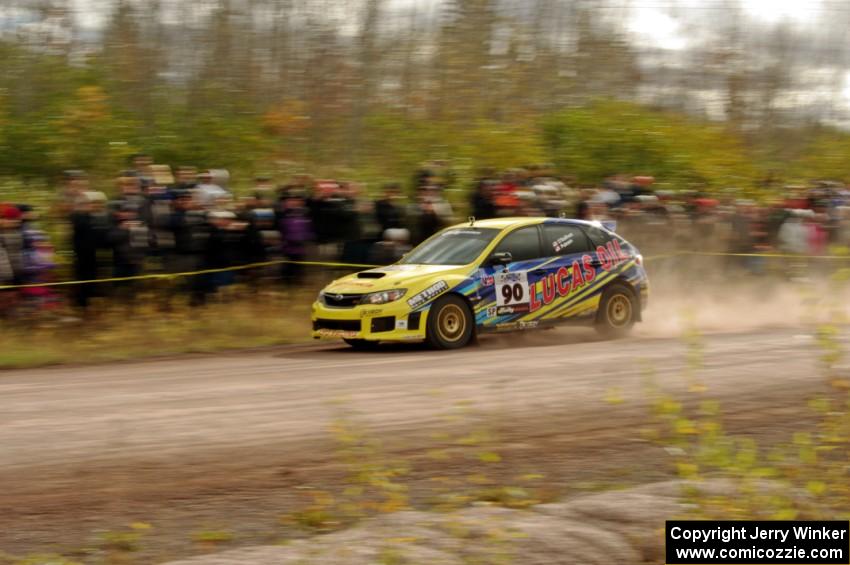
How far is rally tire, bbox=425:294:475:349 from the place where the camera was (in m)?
13.9

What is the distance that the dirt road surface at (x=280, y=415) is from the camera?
670 cm

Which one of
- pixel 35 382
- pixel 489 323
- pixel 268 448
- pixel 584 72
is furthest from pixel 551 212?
pixel 584 72

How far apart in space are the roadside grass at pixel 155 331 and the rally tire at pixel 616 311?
4.09 m

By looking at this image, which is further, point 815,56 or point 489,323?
point 815,56

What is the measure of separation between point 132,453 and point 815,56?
37456mm

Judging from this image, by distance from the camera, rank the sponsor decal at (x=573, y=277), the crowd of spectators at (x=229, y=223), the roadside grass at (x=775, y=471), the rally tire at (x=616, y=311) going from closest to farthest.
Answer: the roadside grass at (x=775, y=471) → the sponsor decal at (x=573, y=277) → the crowd of spectators at (x=229, y=223) → the rally tire at (x=616, y=311)

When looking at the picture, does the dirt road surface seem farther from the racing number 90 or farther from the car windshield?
the car windshield

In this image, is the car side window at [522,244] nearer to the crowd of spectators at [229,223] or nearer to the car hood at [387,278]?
the car hood at [387,278]

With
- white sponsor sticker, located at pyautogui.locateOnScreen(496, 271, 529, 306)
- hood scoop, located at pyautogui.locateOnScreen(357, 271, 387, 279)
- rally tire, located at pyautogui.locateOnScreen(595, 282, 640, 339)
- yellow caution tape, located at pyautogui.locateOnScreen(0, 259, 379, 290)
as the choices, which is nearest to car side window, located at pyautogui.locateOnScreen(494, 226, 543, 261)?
white sponsor sticker, located at pyautogui.locateOnScreen(496, 271, 529, 306)

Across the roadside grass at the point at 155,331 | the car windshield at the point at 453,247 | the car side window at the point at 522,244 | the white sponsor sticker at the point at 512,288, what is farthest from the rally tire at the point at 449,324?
the roadside grass at the point at 155,331

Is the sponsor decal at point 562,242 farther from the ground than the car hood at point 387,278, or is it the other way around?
the sponsor decal at point 562,242

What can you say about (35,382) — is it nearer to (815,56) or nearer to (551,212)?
(551,212)

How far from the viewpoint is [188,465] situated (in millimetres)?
7539

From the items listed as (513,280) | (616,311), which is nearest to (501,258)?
(513,280)
